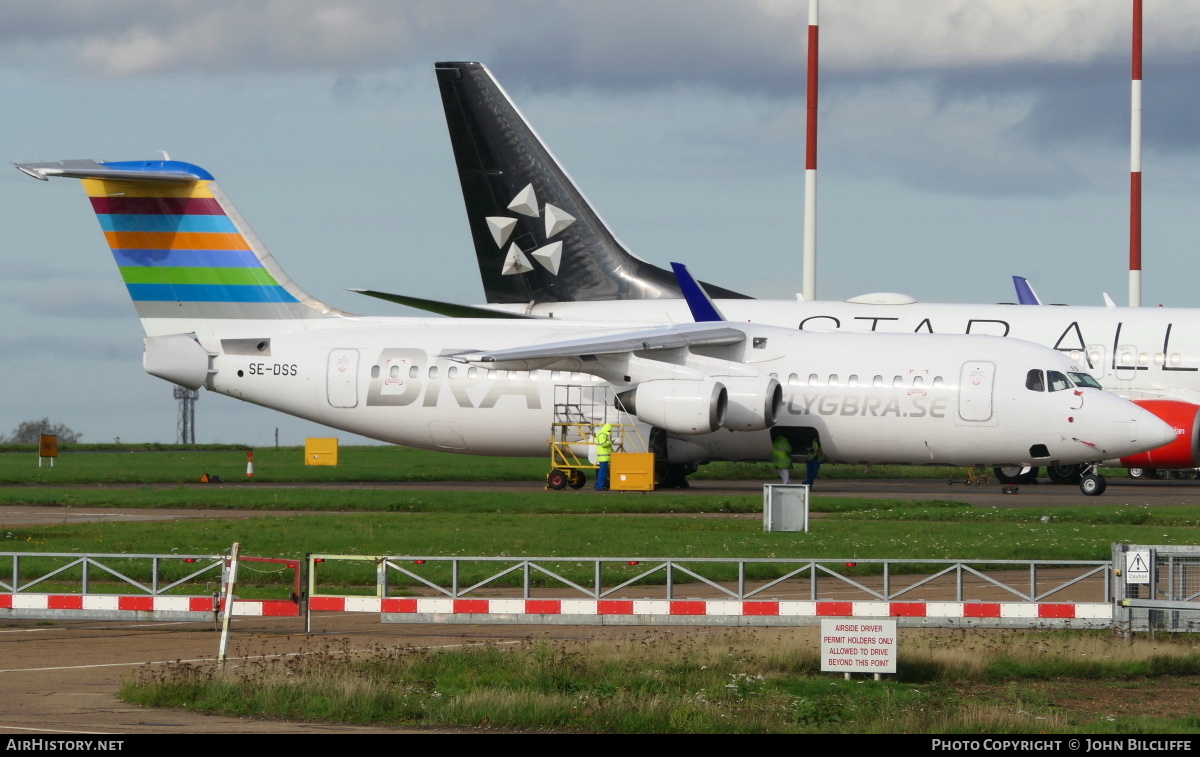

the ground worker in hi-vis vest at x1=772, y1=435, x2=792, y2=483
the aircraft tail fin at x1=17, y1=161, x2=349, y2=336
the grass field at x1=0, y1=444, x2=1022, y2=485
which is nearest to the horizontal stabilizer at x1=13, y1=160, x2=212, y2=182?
A: the aircraft tail fin at x1=17, y1=161, x2=349, y2=336

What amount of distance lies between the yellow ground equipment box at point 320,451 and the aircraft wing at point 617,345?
69.3 ft

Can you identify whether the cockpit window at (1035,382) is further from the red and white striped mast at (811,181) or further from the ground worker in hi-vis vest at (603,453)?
the red and white striped mast at (811,181)

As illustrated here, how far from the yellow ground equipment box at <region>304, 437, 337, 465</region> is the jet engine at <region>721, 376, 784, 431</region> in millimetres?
24925

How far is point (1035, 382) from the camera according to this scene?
34094 millimetres

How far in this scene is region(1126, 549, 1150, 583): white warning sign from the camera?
16547 mm

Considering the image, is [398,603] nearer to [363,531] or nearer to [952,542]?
[363,531]

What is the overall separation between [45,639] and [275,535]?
9217 mm

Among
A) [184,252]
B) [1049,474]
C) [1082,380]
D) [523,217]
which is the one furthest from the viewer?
[523,217]

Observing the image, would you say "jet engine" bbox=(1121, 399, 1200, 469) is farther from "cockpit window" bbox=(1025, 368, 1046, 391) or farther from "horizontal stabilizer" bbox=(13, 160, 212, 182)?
"horizontal stabilizer" bbox=(13, 160, 212, 182)

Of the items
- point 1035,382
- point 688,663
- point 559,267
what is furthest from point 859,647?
point 559,267

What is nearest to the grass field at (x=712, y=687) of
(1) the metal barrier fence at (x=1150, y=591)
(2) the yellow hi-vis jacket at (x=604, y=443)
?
(1) the metal barrier fence at (x=1150, y=591)

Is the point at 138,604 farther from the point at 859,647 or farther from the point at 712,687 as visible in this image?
the point at 859,647

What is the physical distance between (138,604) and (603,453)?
64.6 ft

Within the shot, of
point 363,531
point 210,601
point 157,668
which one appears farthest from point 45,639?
point 363,531
